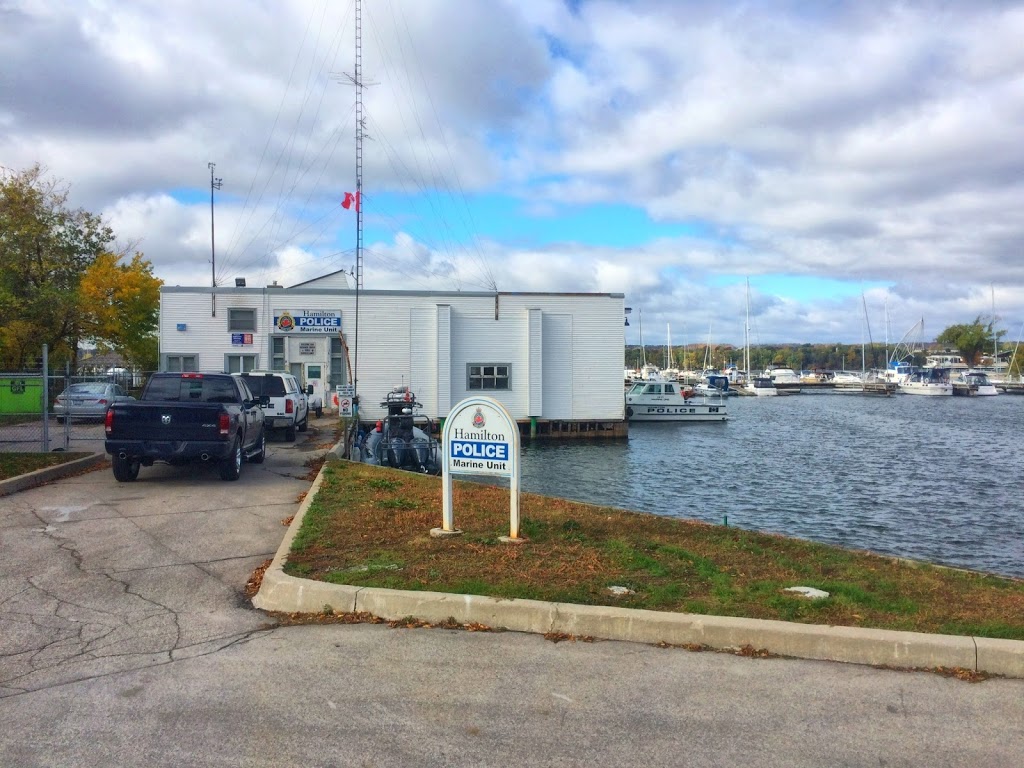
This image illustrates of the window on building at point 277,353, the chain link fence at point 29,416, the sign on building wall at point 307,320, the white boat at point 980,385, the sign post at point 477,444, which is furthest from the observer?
the white boat at point 980,385

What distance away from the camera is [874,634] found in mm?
6078

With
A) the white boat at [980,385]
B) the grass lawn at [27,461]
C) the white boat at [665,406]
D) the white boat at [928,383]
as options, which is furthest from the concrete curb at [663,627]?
the white boat at [980,385]

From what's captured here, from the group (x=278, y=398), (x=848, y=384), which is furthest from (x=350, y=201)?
(x=848, y=384)

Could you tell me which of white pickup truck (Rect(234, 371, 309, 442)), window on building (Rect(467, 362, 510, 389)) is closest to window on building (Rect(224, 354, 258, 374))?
window on building (Rect(467, 362, 510, 389))

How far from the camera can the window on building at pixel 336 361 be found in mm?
36125

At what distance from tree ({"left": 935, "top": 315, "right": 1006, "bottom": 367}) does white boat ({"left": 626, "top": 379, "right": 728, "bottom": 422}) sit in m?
109

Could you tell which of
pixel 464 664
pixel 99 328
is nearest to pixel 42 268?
pixel 99 328

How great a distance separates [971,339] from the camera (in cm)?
14212

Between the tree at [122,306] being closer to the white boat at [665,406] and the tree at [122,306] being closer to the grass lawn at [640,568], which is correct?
the white boat at [665,406]

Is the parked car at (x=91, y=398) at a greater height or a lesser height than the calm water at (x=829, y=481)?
greater

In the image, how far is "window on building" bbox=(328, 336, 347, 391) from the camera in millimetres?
36125

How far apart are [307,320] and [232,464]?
21.9 meters

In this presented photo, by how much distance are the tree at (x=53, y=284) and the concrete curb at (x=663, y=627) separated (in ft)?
111

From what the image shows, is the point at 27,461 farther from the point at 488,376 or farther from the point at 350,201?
the point at 488,376
